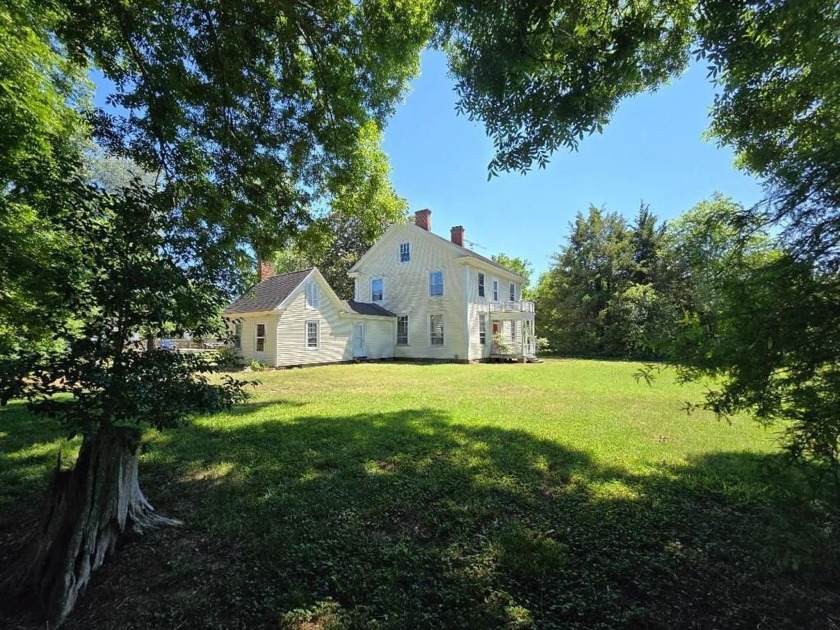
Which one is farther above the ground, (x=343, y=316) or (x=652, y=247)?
(x=652, y=247)

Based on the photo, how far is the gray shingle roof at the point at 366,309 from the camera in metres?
21.8

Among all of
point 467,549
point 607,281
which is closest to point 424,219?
point 607,281

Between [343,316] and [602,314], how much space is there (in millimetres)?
18389

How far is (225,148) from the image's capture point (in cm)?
530

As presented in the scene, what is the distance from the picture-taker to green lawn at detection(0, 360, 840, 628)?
2350 millimetres

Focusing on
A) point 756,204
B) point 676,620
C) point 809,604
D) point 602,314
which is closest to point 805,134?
point 756,204

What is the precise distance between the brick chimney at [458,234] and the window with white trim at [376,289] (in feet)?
17.3

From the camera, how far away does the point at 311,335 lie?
19.3 m

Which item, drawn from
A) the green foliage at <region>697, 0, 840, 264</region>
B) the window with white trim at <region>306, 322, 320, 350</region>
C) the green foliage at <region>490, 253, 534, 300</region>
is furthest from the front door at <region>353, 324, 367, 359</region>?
the green foliage at <region>490, 253, 534, 300</region>

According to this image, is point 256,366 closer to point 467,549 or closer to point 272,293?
point 272,293

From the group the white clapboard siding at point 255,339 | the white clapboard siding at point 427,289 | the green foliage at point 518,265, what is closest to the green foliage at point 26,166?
the white clapboard siding at point 255,339

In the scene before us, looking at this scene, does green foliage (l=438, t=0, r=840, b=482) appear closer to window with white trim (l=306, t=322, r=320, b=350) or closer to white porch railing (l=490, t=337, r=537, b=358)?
window with white trim (l=306, t=322, r=320, b=350)

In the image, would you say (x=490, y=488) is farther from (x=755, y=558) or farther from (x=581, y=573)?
(x=755, y=558)

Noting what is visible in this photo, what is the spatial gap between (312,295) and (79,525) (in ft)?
56.5
